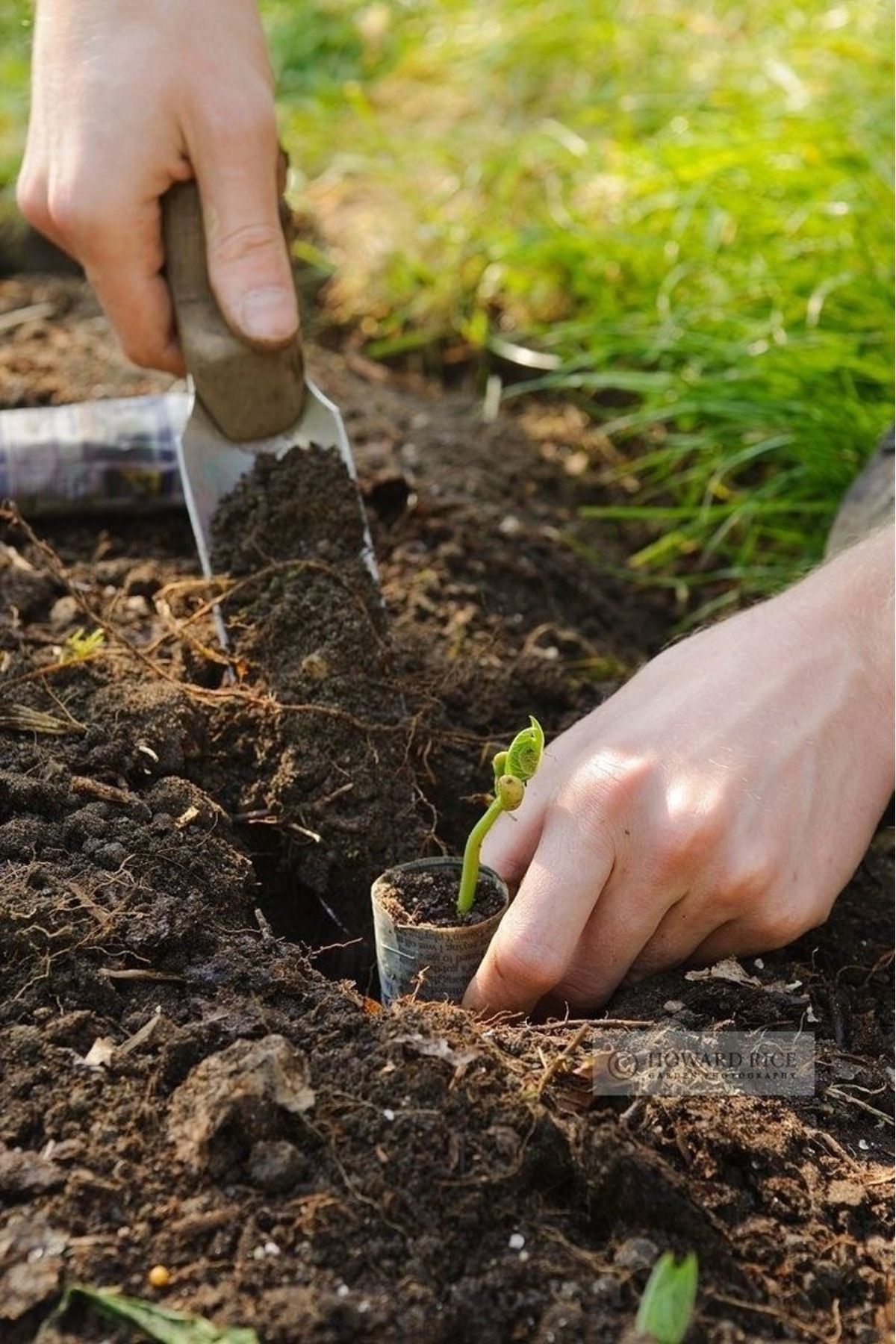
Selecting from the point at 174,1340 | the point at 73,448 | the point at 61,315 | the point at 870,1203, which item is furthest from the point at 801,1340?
the point at 61,315

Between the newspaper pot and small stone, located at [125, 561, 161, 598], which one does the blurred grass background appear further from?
the newspaper pot

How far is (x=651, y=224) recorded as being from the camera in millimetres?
3143

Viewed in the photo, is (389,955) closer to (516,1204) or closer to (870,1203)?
(516,1204)

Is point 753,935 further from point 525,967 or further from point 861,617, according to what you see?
point 861,617

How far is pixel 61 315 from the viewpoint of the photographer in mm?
3158

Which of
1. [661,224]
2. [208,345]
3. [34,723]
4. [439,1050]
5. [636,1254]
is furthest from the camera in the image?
[661,224]

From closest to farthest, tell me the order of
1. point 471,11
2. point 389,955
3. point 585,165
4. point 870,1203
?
point 870,1203
point 389,955
point 585,165
point 471,11

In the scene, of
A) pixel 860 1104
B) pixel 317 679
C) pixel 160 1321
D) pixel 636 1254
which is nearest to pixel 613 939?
pixel 860 1104

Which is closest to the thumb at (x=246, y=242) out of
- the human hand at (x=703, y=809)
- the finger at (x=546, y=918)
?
the human hand at (x=703, y=809)

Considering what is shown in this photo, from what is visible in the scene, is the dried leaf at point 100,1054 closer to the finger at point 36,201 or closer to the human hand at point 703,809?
the human hand at point 703,809

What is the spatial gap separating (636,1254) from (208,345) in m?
1.31

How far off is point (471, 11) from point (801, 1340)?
3.93 metres

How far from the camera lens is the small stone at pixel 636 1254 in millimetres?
1151

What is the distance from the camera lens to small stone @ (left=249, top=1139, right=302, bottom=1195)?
3.82 ft
